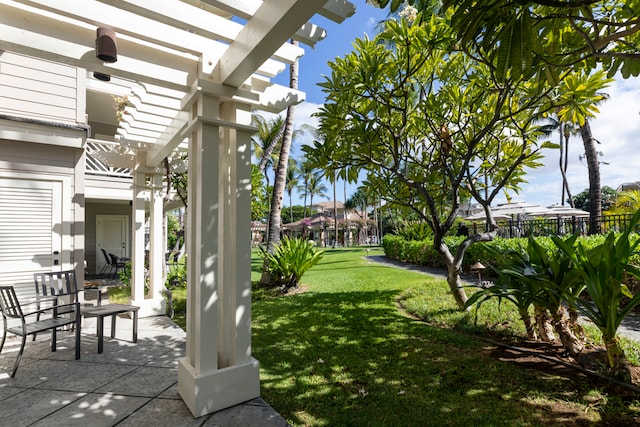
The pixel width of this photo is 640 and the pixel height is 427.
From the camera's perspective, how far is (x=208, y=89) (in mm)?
3016

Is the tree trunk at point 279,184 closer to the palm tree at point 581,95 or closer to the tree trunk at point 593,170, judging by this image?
the palm tree at point 581,95

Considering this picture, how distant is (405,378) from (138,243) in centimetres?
554

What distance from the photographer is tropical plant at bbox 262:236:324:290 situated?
8.79 metres

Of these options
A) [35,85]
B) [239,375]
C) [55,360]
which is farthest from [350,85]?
[35,85]

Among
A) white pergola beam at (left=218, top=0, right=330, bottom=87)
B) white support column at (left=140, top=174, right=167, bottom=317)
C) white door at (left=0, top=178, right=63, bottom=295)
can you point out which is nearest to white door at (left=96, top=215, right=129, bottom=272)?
white door at (left=0, top=178, right=63, bottom=295)

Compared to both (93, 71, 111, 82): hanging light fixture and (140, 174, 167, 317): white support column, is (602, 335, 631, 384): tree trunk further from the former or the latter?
(140, 174, 167, 317): white support column

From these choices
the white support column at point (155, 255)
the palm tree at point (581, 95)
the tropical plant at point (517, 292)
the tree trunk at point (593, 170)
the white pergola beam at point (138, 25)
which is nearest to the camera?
the white pergola beam at point (138, 25)

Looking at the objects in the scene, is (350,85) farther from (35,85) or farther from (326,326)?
(35,85)

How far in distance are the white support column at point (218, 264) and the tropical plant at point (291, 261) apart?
551 centimetres

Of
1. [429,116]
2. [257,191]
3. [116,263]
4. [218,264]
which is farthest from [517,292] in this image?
[116,263]

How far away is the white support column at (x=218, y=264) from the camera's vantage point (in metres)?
2.94

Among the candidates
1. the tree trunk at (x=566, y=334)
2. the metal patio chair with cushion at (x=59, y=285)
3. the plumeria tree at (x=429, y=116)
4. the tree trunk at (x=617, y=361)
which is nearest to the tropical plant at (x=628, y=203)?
the plumeria tree at (x=429, y=116)

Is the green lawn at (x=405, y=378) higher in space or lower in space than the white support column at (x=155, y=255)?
lower

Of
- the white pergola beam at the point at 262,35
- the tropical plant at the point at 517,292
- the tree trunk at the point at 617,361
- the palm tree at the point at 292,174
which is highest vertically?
the palm tree at the point at 292,174
